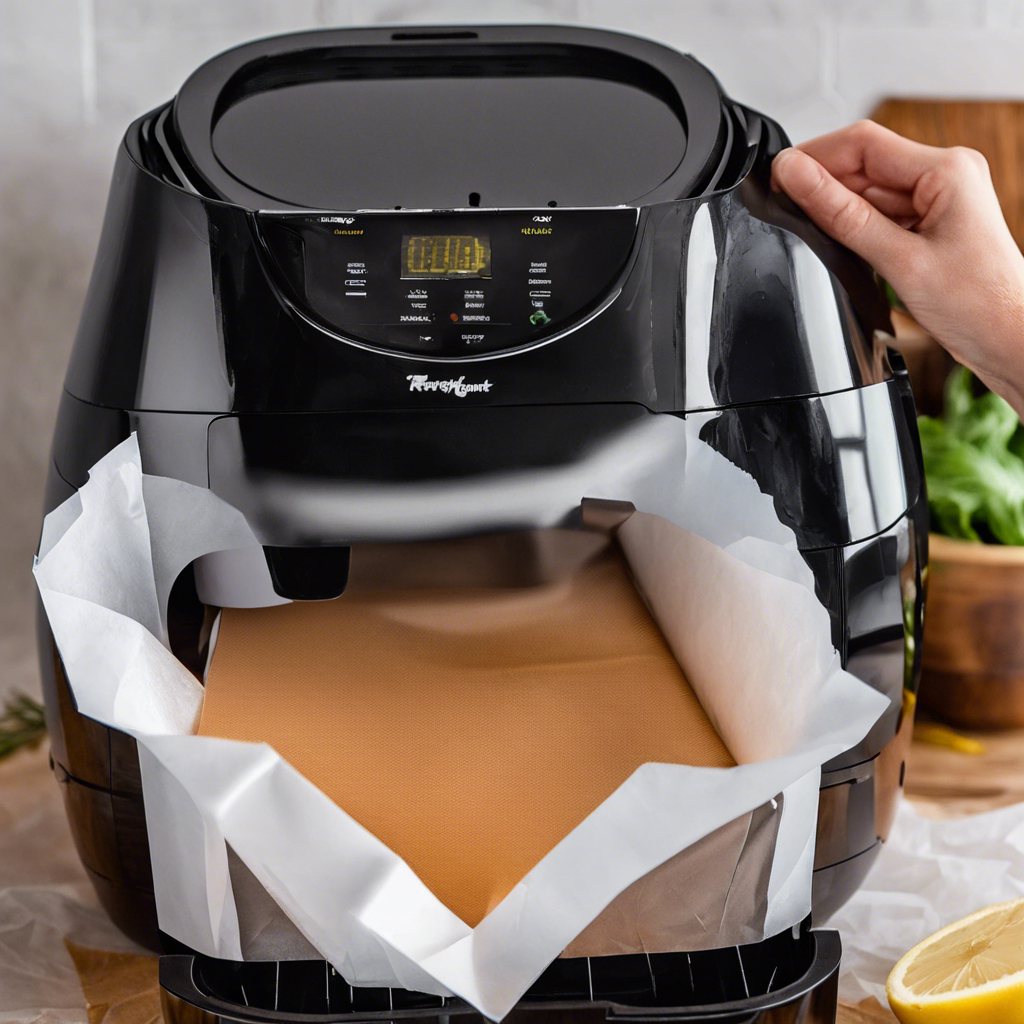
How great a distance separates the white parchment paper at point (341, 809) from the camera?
40 cm

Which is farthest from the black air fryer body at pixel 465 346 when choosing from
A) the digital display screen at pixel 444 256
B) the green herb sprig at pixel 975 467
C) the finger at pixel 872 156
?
the green herb sprig at pixel 975 467

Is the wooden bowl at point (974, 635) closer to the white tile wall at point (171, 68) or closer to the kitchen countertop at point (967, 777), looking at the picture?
the kitchen countertop at point (967, 777)

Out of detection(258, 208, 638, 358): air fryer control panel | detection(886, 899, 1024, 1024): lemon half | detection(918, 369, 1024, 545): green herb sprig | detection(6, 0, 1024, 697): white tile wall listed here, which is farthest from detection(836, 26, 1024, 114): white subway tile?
detection(886, 899, 1024, 1024): lemon half

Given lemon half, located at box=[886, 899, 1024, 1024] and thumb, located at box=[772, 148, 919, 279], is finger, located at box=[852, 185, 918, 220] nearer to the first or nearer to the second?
thumb, located at box=[772, 148, 919, 279]

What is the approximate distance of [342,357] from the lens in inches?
20.0

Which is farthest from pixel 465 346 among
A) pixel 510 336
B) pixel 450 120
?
pixel 450 120

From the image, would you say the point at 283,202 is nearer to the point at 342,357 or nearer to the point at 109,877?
the point at 342,357

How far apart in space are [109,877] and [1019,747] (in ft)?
2.14

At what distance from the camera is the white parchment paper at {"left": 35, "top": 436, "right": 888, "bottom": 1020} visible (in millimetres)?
396

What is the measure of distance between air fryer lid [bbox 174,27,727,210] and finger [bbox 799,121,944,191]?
0.11 meters

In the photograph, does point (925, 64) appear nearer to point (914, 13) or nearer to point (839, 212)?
point (914, 13)

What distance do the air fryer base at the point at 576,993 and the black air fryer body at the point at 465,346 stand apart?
125 millimetres

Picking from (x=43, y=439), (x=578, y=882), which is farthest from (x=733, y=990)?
(x=43, y=439)

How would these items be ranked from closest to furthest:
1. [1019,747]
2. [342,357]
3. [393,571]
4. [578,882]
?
[578,882], [342,357], [393,571], [1019,747]
